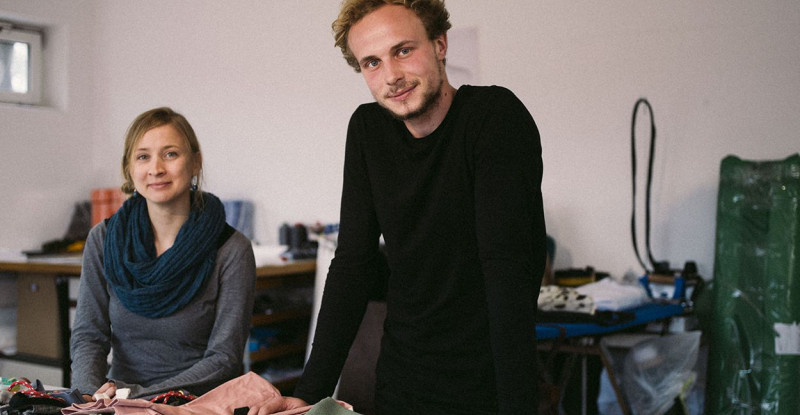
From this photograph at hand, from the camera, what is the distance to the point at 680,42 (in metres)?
3.07

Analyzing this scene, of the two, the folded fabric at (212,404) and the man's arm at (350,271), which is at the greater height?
the man's arm at (350,271)

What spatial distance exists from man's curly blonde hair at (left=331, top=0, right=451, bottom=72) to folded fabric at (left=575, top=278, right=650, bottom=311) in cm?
154

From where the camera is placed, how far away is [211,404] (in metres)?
1.19

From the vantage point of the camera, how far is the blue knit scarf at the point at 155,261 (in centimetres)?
170

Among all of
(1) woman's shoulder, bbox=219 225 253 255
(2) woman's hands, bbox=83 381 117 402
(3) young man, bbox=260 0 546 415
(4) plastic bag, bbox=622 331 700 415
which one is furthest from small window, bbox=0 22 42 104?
(3) young man, bbox=260 0 546 415

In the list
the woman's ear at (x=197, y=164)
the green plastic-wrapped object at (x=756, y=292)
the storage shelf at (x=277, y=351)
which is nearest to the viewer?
the woman's ear at (x=197, y=164)

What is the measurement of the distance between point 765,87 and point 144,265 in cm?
246

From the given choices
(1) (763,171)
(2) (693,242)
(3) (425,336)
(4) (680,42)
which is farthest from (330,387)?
(4) (680,42)

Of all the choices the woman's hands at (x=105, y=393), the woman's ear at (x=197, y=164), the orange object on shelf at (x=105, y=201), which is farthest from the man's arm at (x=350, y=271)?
the orange object on shelf at (x=105, y=201)

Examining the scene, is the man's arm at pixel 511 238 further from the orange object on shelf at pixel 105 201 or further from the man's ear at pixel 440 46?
the orange object on shelf at pixel 105 201

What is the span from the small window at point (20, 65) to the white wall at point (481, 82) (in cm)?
17

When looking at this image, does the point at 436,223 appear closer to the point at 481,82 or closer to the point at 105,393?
the point at 105,393

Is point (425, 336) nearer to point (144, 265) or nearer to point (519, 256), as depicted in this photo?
point (519, 256)

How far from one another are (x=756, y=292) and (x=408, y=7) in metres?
1.84
